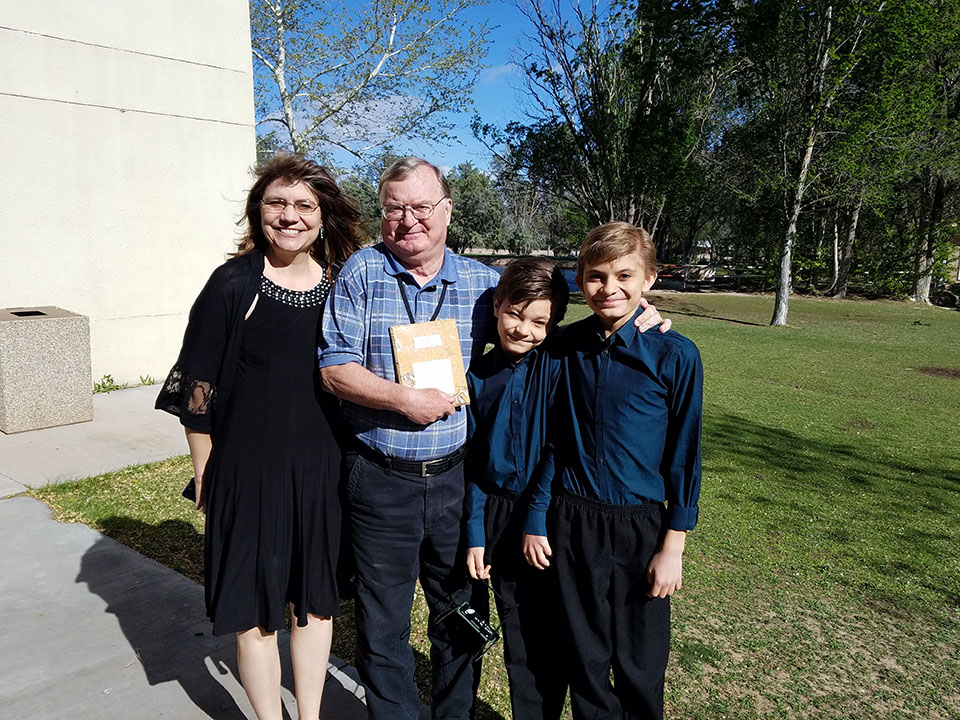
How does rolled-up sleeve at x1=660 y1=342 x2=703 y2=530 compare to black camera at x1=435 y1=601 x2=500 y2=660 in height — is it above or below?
above

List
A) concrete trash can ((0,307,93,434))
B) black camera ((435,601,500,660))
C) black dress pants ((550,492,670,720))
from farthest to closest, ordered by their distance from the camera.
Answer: concrete trash can ((0,307,93,434)), black camera ((435,601,500,660)), black dress pants ((550,492,670,720))

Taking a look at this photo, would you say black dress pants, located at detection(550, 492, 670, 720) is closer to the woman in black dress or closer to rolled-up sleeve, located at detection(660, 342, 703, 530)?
rolled-up sleeve, located at detection(660, 342, 703, 530)

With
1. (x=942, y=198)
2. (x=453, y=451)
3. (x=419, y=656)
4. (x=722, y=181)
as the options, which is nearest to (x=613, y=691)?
(x=453, y=451)

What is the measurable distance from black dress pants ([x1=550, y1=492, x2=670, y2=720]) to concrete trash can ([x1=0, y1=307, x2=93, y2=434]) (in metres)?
6.05

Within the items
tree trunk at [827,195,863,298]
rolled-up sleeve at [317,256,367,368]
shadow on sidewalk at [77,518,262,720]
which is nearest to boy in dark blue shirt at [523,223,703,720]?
rolled-up sleeve at [317,256,367,368]

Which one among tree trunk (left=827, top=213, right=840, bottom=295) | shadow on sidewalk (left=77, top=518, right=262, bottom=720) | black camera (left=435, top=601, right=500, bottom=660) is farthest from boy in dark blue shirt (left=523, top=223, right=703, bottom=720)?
tree trunk (left=827, top=213, right=840, bottom=295)

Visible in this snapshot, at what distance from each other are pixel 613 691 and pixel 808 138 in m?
22.0

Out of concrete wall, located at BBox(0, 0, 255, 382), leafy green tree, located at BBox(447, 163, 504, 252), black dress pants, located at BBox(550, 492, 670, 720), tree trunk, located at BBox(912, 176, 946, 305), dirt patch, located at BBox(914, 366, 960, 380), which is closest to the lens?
black dress pants, located at BBox(550, 492, 670, 720)

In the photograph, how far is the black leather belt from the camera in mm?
2365

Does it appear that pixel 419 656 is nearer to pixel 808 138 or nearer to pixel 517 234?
pixel 808 138

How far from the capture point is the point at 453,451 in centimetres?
243

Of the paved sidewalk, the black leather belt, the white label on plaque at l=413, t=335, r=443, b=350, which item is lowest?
the paved sidewalk

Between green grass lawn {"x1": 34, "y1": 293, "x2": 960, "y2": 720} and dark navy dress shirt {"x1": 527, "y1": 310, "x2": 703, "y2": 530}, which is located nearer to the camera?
dark navy dress shirt {"x1": 527, "y1": 310, "x2": 703, "y2": 530}

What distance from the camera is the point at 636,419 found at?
2141 mm
